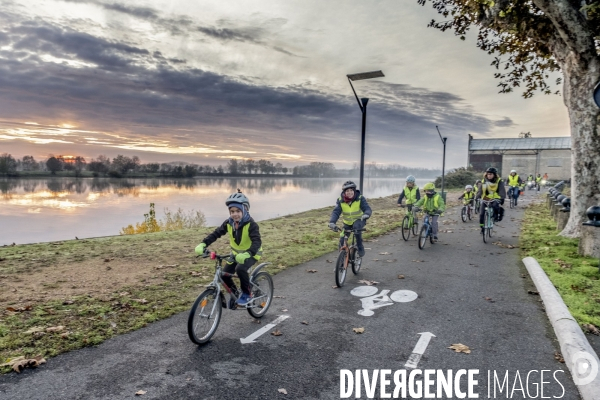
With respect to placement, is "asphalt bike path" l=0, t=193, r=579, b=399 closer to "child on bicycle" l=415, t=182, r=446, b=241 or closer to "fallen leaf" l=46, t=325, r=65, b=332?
"fallen leaf" l=46, t=325, r=65, b=332

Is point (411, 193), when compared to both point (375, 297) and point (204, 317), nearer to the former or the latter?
point (375, 297)

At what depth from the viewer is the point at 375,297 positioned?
714 centimetres

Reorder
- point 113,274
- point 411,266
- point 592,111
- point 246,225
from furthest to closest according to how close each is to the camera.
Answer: point 592,111, point 411,266, point 113,274, point 246,225

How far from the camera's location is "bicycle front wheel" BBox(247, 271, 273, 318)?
19.4ft

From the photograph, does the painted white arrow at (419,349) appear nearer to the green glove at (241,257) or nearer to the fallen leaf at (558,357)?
the fallen leaf at (558,357)

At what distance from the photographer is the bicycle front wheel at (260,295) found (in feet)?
19.4

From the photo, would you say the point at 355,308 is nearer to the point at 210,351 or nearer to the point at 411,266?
the point at 210,351

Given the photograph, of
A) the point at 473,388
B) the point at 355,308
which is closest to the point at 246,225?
the point at 355,308

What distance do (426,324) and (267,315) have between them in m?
2.54

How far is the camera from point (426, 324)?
5.77 metres

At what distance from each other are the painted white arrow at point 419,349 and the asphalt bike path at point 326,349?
4cm

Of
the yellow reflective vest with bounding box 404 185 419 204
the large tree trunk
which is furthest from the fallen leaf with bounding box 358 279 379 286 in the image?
the large tree trunk

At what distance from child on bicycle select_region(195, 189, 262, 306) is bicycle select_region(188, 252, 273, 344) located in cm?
9

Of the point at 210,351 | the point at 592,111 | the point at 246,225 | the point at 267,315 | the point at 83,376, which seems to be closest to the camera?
the point at 83,376
